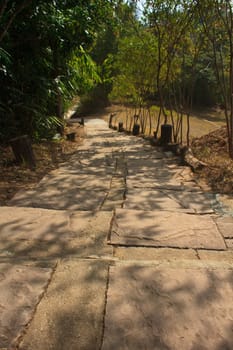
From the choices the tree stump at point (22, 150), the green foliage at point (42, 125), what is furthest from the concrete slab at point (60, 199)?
the green foliage at point (42, 125)

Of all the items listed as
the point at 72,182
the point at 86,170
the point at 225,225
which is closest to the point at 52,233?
the point at 225,225

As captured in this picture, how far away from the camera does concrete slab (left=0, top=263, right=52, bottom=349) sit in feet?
4.74

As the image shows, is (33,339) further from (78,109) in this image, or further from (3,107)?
(78,109)

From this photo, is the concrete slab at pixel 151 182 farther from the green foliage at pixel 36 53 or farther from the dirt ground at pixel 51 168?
the green foliage at pixel 36 53

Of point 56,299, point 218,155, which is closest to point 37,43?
point 218,155

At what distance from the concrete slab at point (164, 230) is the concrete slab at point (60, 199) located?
1.53 ft

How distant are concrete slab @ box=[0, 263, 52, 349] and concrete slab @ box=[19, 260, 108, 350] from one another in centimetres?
4

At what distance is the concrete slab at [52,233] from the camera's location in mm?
2262

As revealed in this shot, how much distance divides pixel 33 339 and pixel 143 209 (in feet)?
6.01

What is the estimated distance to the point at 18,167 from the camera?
4.60 m

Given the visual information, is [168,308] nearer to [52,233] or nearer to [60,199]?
[52,233]

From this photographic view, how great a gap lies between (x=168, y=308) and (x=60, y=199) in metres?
2.01

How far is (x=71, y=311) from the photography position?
1587 millimetres

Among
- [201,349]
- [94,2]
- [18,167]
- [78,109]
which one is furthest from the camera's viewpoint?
[78,109]
